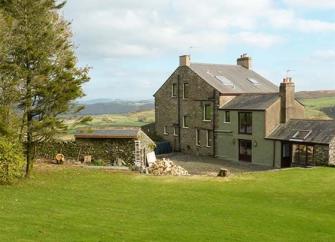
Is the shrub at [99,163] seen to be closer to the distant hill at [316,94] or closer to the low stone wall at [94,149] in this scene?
the low stone wall at [94,149]

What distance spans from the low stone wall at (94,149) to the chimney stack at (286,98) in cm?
1556

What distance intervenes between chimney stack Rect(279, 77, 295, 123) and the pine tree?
22022 millimetres

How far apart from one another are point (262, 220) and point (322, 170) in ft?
60.5

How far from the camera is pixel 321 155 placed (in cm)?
3831

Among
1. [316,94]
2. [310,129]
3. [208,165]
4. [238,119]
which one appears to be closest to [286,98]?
[310,129]

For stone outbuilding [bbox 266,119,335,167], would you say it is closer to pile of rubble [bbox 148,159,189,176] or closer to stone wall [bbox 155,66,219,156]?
stone wall [bbox 155,66,219,156]

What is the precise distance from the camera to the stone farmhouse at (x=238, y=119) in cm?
4072

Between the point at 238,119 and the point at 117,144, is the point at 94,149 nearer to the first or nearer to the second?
the point at 117,144

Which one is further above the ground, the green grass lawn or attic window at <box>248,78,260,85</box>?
attic window at <box>248,78,260,85</box>

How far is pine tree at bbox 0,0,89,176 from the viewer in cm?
2725

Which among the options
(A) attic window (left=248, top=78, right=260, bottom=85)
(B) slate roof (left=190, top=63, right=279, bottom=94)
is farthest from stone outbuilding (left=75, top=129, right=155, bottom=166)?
(A) attic window (left=248, top=78, right=260, bottom=85)

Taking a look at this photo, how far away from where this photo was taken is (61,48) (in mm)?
28766

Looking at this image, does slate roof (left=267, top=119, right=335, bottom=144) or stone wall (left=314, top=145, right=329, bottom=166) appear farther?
slate roof (left=267, top=119, right=335, bottom=144)

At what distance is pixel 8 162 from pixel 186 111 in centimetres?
3039
